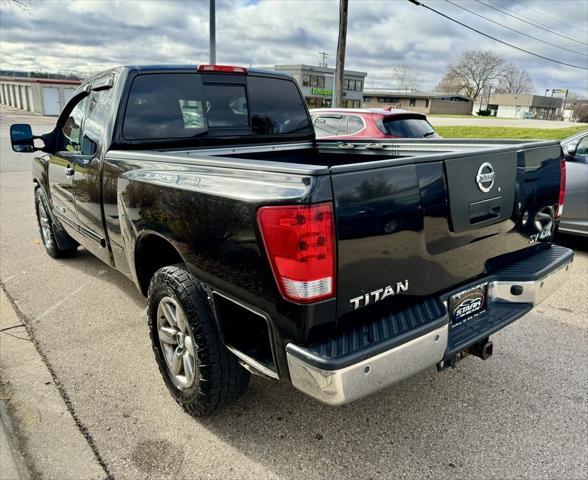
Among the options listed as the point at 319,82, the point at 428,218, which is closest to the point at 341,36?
the point at 428,218

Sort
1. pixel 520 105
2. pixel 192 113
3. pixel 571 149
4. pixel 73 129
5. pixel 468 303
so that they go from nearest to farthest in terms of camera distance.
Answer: pixel 468 303
pixel 192 113
pixel 73 129
pixel 571 149
pixel 520 105

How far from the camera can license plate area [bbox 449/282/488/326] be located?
2.43 meters

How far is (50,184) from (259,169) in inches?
143

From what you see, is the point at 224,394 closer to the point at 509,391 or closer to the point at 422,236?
the point at 422,236

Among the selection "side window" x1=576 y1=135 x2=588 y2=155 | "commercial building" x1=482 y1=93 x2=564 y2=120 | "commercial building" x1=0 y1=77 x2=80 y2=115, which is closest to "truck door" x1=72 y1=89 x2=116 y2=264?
"side window" x1=576 y1=135 x2=588 y2=155

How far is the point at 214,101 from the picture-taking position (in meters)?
3.62

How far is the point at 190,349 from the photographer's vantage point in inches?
103

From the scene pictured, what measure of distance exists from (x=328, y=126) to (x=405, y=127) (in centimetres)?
130

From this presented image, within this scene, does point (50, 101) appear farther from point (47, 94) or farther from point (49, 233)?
→ point (49, 233)

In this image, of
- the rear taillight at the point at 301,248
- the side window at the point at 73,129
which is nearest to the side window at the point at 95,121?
the side window at the point at 73,129

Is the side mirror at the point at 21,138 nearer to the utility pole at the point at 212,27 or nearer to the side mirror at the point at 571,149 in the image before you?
the side mirror at the point at 571,149

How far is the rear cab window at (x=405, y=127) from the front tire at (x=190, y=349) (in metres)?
5.38

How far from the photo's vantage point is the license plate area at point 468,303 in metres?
2.43

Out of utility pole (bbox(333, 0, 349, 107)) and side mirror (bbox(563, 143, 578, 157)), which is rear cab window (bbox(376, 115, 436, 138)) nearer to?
side mirror (bbox(563, 143, 578, 157))
